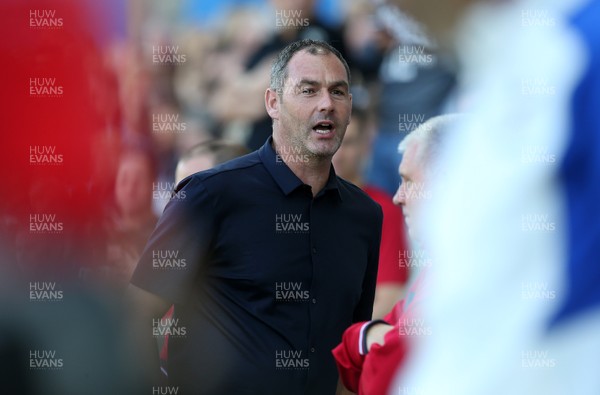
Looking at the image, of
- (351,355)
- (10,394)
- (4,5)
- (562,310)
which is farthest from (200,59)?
(562,310)

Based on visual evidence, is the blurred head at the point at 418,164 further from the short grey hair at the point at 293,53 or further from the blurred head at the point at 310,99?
the short grey hair at the point at 293,53

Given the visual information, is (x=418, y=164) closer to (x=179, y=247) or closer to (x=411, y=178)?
(x=411, y=178)

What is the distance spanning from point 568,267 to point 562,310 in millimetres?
47

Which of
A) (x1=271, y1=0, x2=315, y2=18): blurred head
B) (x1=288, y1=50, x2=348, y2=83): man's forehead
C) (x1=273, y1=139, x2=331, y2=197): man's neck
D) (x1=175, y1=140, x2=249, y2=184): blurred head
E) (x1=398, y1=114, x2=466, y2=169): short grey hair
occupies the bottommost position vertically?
(x1=175, y1=140, x2=249, y2=184): blurred head

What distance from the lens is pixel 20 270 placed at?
4.48m

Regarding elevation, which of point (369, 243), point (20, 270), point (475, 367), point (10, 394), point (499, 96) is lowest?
point (10, 394)

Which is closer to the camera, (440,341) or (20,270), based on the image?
(440,341)

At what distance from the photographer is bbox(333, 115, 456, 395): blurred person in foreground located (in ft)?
7.60

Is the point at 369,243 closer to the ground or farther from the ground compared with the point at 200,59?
closer to the ground

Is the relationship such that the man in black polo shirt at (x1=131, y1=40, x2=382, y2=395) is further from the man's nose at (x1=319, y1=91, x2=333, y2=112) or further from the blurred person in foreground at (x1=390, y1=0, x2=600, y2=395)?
the blurred person in foreground at (x1=390, y1=0, x2=600, y2=395)

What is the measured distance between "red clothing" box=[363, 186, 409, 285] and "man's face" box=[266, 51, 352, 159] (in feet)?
3.83

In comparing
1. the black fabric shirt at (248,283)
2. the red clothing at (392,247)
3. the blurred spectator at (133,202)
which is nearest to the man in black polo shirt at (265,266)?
the black fabric shirt at (248,283)

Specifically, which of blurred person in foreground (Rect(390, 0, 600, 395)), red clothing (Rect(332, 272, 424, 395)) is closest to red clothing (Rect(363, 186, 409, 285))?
red clothing (Rect(332, 272, 424, 395))

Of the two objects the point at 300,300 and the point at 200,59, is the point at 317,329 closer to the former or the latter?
the point at 300,300
